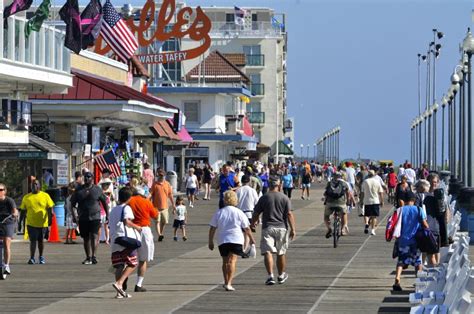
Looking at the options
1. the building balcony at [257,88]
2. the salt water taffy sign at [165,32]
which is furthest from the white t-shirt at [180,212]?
the building balcony at [257,88]

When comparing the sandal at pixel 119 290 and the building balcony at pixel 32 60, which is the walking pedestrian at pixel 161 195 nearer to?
the building balcony at pixel 32 60

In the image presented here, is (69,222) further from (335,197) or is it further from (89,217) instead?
(335,197)

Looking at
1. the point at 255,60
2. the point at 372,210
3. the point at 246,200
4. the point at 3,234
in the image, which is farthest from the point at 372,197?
the point at 255,60

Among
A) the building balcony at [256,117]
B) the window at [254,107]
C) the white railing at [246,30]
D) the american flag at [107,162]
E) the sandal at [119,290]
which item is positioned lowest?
the sandal at [119,290]

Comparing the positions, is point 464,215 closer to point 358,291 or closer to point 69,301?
point 358,291

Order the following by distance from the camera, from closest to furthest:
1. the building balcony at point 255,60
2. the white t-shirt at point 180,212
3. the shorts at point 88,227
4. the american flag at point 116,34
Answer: the shorts at point 88,227 → the white t-shirt at point 180,212 → the american flag at point 116,34 → the building balcony at point 255,60

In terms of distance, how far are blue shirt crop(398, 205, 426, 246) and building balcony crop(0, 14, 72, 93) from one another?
615 inches

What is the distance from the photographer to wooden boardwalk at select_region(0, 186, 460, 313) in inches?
707

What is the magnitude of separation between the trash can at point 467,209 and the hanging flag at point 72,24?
35.1 ft

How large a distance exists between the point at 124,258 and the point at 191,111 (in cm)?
6539

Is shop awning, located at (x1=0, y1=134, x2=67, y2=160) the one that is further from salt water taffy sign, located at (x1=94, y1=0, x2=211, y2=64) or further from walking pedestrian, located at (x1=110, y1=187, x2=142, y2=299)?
salt water taffy sign, located at (x1=94, y1=0, x2=211, y2=64)

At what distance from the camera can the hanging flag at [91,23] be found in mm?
38562

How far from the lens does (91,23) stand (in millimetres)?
38781

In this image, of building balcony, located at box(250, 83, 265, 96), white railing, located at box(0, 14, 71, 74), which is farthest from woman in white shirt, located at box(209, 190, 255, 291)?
building balcony, located at box(250, 83, 265, 96)
